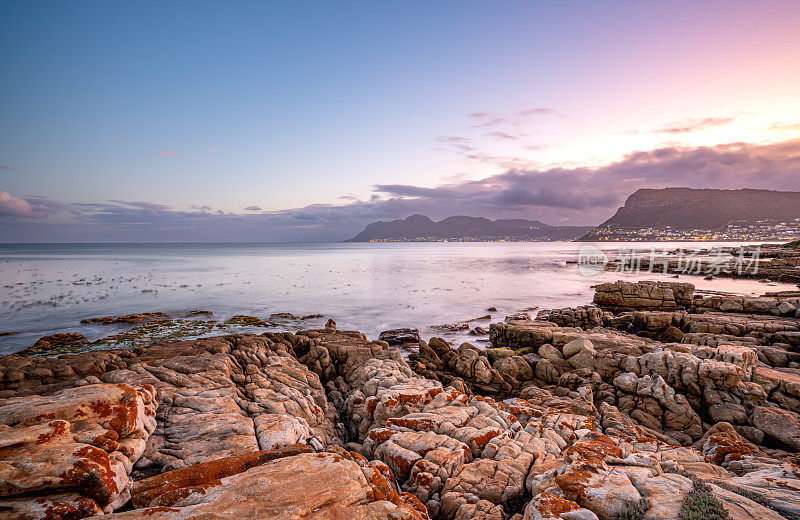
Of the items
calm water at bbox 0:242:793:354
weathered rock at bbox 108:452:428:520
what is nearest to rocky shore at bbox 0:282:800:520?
weathered rock at bbox 108:452:428:520

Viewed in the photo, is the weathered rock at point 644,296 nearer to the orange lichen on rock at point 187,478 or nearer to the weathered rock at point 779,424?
the weathered rock at point 779,424

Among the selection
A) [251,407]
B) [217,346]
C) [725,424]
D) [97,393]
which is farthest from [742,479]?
[217,346]

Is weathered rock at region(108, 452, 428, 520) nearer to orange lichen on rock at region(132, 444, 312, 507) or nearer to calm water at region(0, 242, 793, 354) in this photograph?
orange lichen on rock at region(132, 444, 312, 507)

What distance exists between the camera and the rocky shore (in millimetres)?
5621

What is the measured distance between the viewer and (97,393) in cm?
739

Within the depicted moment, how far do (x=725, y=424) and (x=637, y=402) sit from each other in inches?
108

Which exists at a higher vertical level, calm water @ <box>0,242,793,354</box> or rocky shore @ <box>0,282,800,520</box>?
rocky shore @ <box>0,282,800,520</box>

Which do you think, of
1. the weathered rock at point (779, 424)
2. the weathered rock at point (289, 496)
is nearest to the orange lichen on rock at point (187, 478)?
the weathered rock at point (289, 496)

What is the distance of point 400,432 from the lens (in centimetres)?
950

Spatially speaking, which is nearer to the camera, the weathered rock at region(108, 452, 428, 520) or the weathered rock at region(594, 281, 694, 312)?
the weathered rock at region(108, 452, 428, 520)

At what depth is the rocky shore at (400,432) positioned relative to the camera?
5621mm

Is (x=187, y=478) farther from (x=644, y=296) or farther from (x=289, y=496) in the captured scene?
(x=644, y=296)

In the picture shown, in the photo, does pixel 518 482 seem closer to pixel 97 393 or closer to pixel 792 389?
pixel 97 393

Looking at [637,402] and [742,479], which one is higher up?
[742,479]
